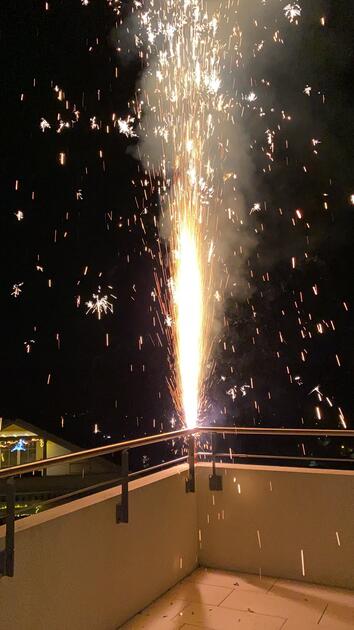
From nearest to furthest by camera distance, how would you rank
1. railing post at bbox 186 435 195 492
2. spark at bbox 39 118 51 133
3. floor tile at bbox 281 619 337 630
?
floor tile at bbox 281 619 337 630 → railing post at bbox 186 435 195 492 → spark at bbox 39 118 51 133

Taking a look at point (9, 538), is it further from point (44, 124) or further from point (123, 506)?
point (44, 124)

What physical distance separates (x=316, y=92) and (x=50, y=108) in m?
6.14

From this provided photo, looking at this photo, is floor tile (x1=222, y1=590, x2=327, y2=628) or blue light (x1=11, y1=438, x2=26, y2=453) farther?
blue light (x1=11, y1=438, x2=26, y2=453)

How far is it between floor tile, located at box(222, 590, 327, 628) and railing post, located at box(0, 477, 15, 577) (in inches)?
55.9

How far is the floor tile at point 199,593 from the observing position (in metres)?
2.88

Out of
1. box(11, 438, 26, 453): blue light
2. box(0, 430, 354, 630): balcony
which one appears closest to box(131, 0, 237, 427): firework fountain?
box(0, 430, 354, 630): balcony

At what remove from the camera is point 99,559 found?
2480 mm

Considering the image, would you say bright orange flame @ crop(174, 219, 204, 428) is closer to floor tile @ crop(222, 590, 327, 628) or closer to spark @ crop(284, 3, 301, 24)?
spark @ crop(284, 3, 301, 24)

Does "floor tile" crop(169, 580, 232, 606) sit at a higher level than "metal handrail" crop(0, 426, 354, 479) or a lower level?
lower

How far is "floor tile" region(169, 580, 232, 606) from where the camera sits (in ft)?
9.45

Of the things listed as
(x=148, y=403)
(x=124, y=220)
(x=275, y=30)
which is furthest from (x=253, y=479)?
(x=148, y=403)

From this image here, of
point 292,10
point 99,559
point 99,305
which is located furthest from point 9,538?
point 99,305

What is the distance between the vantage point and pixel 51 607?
2.14 metres

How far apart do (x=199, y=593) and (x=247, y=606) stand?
12.4 inches
